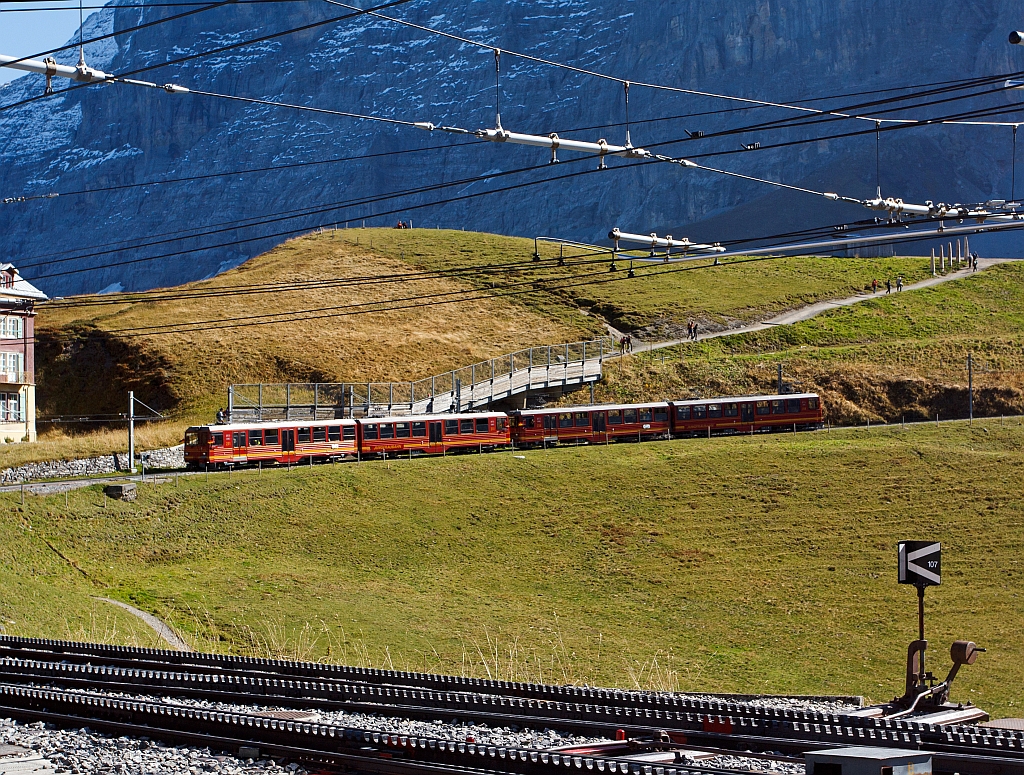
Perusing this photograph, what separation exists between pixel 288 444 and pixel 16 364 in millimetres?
22206

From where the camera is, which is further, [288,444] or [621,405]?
[621,405]

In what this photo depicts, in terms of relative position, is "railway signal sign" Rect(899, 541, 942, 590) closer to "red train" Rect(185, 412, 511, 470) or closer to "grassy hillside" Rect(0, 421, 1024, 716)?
"grassy hillside" Rect(0, 421, 1024, 716)

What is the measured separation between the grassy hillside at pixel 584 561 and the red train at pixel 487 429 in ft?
13.0

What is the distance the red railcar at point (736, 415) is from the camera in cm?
6531

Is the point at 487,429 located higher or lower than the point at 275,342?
lower

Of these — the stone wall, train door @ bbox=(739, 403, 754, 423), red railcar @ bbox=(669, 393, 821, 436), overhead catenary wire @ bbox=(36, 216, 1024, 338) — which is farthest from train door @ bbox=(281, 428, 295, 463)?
overhead catenary wire @ bbox=(36, 216, 1024, 338)

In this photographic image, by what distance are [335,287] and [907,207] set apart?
8548 centimetres

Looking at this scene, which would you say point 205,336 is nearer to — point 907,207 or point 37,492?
point 37,492

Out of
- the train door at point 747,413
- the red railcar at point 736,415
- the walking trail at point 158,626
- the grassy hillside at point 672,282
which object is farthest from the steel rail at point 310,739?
the grassy hillside at point 672,282

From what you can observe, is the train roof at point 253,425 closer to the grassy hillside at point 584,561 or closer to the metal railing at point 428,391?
the grassy hillside at point 584,561

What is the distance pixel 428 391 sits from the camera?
74.4 meters

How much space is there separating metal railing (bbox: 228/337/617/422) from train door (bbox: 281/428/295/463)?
22.7 feet

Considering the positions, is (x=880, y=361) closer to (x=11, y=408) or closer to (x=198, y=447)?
(x=198, y=447)

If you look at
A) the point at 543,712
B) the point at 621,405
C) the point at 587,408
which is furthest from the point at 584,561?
the point at 543,712
